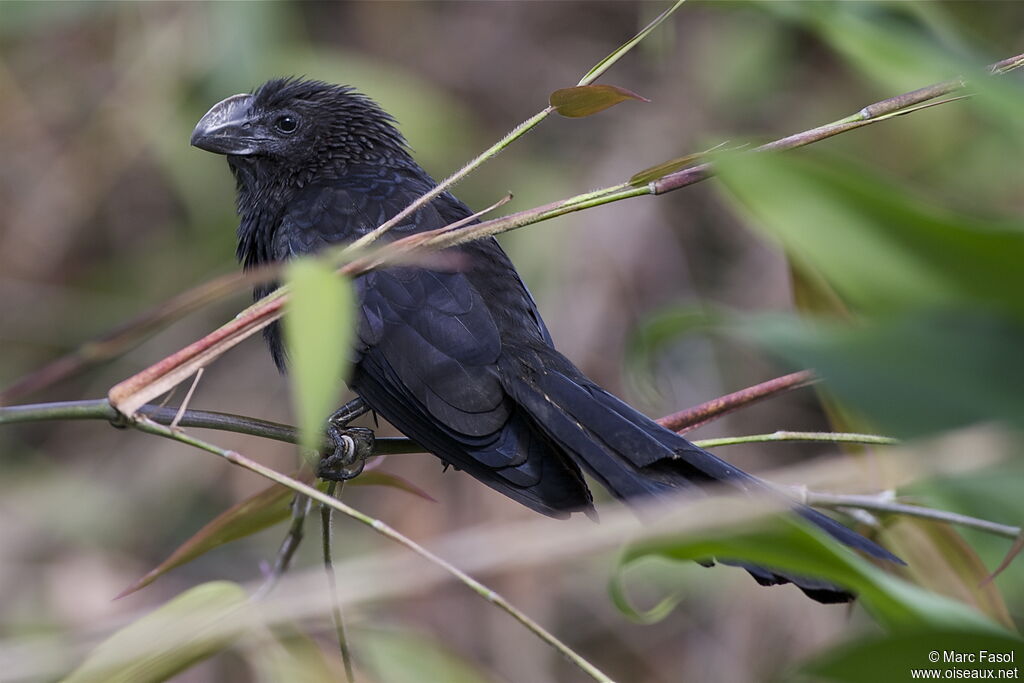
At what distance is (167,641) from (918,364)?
3.17ft

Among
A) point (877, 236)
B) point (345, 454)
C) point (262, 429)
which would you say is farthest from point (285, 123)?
point (877, 236)

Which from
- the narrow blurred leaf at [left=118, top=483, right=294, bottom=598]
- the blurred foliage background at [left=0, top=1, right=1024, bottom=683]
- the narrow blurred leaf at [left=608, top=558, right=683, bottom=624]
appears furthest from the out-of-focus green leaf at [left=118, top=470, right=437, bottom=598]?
the blurred foliage background at [left=0, top=1, right=1024, bottom=683]

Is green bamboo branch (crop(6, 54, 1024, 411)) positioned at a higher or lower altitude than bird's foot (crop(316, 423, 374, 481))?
higher

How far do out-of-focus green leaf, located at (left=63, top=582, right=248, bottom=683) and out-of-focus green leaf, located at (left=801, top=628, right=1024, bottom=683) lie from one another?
2.70 ft

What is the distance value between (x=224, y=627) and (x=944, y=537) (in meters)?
1.02

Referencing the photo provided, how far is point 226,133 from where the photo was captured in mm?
2404

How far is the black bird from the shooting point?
1.37 m

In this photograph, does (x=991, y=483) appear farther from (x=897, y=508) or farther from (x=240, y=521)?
(x=240, y=521)

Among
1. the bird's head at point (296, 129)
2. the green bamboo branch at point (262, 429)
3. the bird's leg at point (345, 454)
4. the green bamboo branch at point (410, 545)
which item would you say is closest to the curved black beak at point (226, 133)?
the bird's head at point (296, 129)

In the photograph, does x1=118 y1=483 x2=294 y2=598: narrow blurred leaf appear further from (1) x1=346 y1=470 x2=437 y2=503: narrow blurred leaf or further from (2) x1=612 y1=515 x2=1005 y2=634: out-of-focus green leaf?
(2) x1=612 y1=515 x2=1005 y2=634: out-of-focus green leaf

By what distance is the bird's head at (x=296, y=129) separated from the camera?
2.41m

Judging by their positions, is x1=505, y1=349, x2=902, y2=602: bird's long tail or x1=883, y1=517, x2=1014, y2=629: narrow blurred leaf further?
x1=883, y1=517, x2=1014, y2=629: narrow blurred leaf

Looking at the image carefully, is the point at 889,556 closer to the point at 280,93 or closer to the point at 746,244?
the point at 280,93

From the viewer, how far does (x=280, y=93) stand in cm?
247
